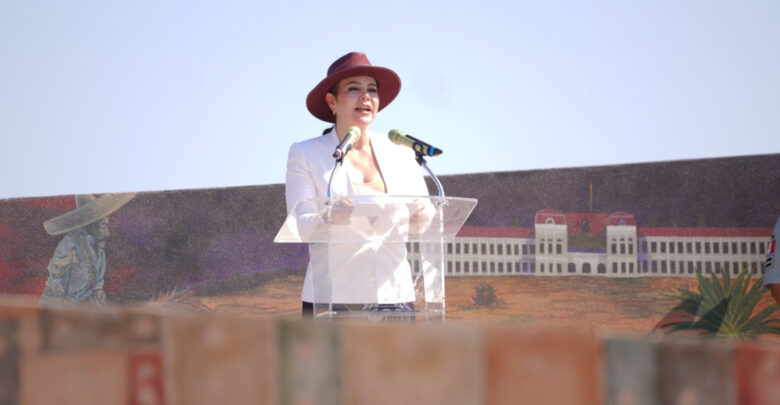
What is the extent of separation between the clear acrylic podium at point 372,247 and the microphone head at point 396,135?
1.35ft

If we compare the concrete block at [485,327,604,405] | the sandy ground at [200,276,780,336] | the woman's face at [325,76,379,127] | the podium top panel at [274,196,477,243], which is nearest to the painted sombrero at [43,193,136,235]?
the sandy ground at [200,276,780,336]

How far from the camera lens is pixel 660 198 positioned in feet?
19.9

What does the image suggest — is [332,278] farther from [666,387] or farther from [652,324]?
[652,324]

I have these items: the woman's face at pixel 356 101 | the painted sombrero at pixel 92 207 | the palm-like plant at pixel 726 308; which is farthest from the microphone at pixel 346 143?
the painted sombrero at pixel 92 207

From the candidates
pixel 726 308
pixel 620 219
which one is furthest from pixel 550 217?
pixel 726 308

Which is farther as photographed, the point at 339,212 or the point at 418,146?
the point at 418,146

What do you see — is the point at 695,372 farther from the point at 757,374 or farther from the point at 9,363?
the point at 9,363

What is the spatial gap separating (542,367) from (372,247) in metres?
2.44

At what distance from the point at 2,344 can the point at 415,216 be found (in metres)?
2.31

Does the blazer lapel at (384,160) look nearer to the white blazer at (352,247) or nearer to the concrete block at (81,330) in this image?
the white blazer at (352,247)

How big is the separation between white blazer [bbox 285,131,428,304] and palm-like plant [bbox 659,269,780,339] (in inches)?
141

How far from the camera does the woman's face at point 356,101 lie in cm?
315

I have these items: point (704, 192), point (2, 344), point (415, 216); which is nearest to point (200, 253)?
point (704, 192)

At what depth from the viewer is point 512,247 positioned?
665cm
